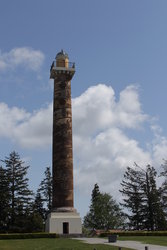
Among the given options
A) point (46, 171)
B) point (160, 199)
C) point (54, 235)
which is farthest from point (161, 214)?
point (54, 235)

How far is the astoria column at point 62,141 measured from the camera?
3550 centimetres

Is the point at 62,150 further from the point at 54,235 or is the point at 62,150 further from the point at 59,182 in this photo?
the point at 54,235

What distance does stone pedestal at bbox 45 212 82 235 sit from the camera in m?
34.4

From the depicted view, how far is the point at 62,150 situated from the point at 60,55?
1231cm

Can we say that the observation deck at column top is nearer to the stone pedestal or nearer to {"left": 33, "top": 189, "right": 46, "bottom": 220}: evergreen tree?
the stone pedestal

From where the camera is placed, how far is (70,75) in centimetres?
3978

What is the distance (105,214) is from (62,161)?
29.2 metres

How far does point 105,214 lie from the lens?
203ft

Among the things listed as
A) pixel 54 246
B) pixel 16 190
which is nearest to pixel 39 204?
pixel 16 190

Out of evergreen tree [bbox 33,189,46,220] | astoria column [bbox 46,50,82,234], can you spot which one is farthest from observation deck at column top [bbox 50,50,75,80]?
evergreen tree [bbox 33,189,46,220]

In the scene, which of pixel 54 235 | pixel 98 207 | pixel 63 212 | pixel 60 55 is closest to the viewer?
pixel 54 235

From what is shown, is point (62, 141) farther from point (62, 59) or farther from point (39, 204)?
point (39, 204)

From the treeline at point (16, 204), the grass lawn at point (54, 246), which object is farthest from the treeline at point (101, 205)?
the grass lawn at point (54, 246)

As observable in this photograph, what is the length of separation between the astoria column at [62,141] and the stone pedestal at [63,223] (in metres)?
0.72
